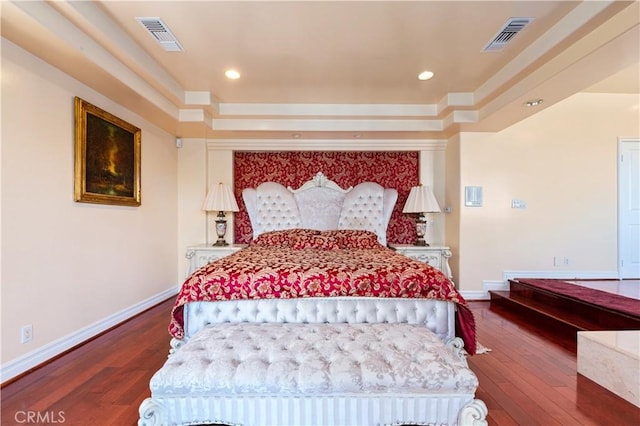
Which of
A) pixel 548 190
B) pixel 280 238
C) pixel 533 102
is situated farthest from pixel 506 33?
pixel 280 238

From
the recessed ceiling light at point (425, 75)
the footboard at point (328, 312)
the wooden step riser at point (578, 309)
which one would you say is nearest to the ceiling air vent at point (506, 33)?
the recessed ceiling light at point (425, 75)

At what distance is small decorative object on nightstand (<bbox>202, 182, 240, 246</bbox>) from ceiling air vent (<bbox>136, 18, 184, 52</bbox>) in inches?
76.8

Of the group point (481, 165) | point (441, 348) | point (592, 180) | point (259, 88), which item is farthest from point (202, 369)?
point (592, 180)

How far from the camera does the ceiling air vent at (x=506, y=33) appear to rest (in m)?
2.27

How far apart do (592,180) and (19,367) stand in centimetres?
646

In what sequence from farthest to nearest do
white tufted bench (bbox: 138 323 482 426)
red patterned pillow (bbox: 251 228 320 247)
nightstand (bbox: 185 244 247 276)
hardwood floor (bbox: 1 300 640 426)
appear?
nightstand (bbox: 185 244 247 276) → red patterned pillow (bbox: 251 228 320 247) → hardwood floor (bbox: 1 300 640 426) → white tufted bench (bbox: 138 323 482 426)

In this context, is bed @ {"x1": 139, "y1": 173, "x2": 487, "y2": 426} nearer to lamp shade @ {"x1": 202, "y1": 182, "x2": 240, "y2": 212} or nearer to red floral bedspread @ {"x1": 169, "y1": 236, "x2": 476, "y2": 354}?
red floral bedspread @ {"x1": 169, "y1": 236, "x2": 476, "y2": 354}

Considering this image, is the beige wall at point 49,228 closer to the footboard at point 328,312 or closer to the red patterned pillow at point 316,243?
the footboard at point 328,312

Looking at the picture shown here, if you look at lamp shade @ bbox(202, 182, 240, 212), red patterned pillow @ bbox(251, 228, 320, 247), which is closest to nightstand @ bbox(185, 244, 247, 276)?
red patterned pillow @ bbox(251, 228, 320, 247)

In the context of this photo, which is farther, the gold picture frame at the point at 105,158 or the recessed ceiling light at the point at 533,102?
the recessed ceiling light at the point at 533,102

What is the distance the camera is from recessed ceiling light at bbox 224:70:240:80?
307 cm

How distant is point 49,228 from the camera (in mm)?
2416

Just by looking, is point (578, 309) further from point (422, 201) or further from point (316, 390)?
point (316, 390)

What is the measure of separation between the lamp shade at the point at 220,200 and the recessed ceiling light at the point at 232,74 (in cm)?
159
